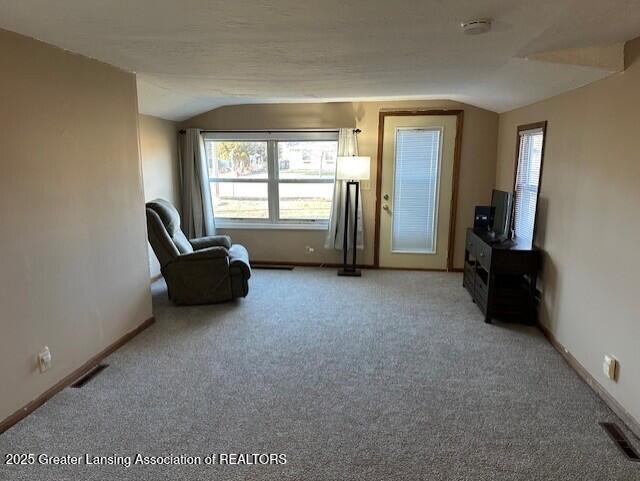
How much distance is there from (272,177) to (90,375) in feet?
11.6

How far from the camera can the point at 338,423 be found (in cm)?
235

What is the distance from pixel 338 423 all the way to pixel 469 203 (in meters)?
3.86

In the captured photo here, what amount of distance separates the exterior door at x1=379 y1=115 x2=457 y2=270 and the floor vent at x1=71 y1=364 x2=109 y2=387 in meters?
3.69

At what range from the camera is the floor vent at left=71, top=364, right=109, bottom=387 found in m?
2.76

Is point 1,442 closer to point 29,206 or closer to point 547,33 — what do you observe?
point 29,206

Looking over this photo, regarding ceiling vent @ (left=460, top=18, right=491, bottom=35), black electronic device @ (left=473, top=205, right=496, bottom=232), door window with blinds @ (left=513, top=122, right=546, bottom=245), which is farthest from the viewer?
black electronic device @ (left=473, top=205, right=496, bottom=232)

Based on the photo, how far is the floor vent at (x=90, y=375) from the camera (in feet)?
9.05

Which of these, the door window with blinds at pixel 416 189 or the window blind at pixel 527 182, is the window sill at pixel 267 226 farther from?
the window blind at pixel 527 182

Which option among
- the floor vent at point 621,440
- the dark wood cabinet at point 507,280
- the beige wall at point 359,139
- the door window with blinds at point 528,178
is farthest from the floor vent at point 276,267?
the floor vent at point 621,440

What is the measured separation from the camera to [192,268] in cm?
413

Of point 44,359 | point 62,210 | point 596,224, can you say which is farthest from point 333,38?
point 44,359

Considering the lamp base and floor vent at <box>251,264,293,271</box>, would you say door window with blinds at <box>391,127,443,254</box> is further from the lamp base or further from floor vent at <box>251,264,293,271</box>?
floor vent at <box>251,264,293,271</box>

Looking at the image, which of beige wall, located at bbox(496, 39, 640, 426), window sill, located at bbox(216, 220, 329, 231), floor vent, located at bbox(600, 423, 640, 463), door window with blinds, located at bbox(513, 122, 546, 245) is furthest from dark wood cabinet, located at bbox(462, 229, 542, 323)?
window sill, located at bbox(216, 220, 329, 231)

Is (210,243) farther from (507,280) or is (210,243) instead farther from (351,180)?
(507,280)
